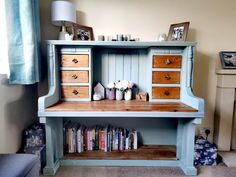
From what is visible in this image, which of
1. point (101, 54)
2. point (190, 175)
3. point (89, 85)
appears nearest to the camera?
point (190, 175)

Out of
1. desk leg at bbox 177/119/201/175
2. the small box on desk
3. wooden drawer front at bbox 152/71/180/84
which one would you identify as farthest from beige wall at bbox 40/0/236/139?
the small box on desk

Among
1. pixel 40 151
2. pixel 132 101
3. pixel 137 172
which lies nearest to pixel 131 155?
pixel 137 172

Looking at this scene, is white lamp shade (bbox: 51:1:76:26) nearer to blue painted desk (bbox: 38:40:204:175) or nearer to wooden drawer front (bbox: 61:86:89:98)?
blue painted desk (bbox: 38:40:204:175)

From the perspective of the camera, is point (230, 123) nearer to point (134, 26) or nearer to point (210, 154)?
point (210, 154)

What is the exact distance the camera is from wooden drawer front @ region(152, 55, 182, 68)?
1.85m

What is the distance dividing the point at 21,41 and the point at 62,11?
21.2 inches

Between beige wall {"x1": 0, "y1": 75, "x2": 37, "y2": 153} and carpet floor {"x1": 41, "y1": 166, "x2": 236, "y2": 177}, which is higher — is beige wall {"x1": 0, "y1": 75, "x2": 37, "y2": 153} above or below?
above

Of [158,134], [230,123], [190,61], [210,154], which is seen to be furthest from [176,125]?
[190,61]

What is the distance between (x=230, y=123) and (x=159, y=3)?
1533 mm

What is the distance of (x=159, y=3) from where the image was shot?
2.08m

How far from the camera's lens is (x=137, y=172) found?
179 cm

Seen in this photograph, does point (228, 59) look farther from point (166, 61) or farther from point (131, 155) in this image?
point (131, 155)

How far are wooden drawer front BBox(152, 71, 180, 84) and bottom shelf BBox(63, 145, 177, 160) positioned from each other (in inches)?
28.6

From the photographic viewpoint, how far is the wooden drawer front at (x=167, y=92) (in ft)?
6.13
